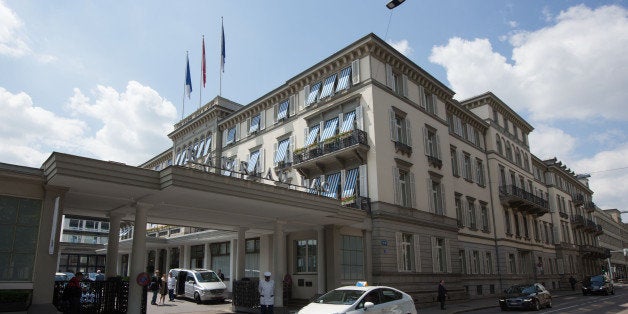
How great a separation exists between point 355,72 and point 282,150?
27.2 feet

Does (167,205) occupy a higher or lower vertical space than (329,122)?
lower

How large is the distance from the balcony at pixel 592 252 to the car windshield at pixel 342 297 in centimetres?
5670

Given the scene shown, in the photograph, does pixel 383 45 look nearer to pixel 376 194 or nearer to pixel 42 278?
pixel 376 194

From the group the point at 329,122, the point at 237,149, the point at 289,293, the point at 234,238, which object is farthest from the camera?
the point at 237,149

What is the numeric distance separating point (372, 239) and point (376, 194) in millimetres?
2508

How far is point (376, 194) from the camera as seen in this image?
2517cm

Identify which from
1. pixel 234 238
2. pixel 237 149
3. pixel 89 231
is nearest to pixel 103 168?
pixel 234 238

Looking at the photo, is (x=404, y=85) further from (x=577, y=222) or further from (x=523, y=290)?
(x=577, y=222)

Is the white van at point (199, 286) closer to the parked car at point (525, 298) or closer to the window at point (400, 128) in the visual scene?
the window at point (400, 128)

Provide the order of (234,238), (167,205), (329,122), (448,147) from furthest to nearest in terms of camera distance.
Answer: (448,147) → (234,238) → (329,122) → (167,205)

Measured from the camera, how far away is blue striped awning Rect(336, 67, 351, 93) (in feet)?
91.8

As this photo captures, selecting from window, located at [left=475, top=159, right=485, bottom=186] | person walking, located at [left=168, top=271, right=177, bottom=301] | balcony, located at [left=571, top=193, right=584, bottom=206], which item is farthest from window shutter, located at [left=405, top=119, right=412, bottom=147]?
balcony, located at [left=571, top=193, right=584, bottom=206]

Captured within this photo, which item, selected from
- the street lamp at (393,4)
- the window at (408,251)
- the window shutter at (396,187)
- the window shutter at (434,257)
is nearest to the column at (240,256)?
the window at (408,251)

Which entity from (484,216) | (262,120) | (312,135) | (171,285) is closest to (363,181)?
(312,135)
